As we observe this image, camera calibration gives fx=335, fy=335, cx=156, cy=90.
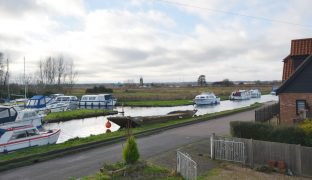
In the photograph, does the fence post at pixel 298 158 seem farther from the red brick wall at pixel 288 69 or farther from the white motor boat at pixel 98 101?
the white motor boat at pixel 98 101

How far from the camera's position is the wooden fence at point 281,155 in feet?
47.1

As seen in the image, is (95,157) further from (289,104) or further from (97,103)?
(97,103)

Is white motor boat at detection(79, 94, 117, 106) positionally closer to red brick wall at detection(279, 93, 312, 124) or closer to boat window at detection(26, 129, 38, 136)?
boat window at detection(26, 129, 38, 136)

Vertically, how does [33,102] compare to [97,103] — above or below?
above

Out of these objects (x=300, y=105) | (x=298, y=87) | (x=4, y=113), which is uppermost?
(x=298, y=87)

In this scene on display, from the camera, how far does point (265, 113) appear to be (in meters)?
27.9

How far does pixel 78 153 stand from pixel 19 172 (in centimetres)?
413

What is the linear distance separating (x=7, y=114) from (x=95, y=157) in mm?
14202

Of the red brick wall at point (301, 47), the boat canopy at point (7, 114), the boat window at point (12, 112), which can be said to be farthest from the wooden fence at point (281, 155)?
the boat window at point (12, 112)

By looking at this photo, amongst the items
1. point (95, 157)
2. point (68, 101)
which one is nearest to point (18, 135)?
point (95, 157)

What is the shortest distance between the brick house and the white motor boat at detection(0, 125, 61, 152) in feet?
56.4

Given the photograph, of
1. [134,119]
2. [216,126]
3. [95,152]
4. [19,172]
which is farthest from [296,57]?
[19,172]

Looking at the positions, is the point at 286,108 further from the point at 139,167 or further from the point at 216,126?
the point at 139,167

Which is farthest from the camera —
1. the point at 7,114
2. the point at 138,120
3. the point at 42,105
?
the point at 42,105
